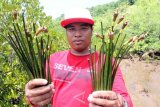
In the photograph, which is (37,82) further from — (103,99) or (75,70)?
(75,70)

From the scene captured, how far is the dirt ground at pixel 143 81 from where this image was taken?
9.42 m

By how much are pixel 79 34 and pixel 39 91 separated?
20.5 inches

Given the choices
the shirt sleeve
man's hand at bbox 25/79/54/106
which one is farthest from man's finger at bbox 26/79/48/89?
the shirt sleeve

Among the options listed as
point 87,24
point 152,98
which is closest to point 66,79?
point 87,24

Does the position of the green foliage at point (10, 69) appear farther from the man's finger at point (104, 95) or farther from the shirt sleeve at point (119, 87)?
the man's finger at point (104, 95)

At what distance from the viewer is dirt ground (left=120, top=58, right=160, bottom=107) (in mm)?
9422

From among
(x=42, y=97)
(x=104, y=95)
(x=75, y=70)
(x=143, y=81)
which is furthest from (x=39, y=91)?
(x=143, y=81)

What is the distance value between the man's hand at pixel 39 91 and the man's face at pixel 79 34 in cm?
45

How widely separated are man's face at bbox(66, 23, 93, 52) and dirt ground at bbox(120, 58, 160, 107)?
7046mm

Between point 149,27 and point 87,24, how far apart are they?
13876 mm

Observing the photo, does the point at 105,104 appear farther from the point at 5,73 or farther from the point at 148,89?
the point at 148,89

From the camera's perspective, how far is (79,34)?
6.95ft

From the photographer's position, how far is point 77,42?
215 cm

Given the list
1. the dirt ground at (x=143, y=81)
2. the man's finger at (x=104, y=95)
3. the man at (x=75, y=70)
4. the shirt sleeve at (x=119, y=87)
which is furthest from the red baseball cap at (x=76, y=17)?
the dirt ground at (x=143, y=81)
